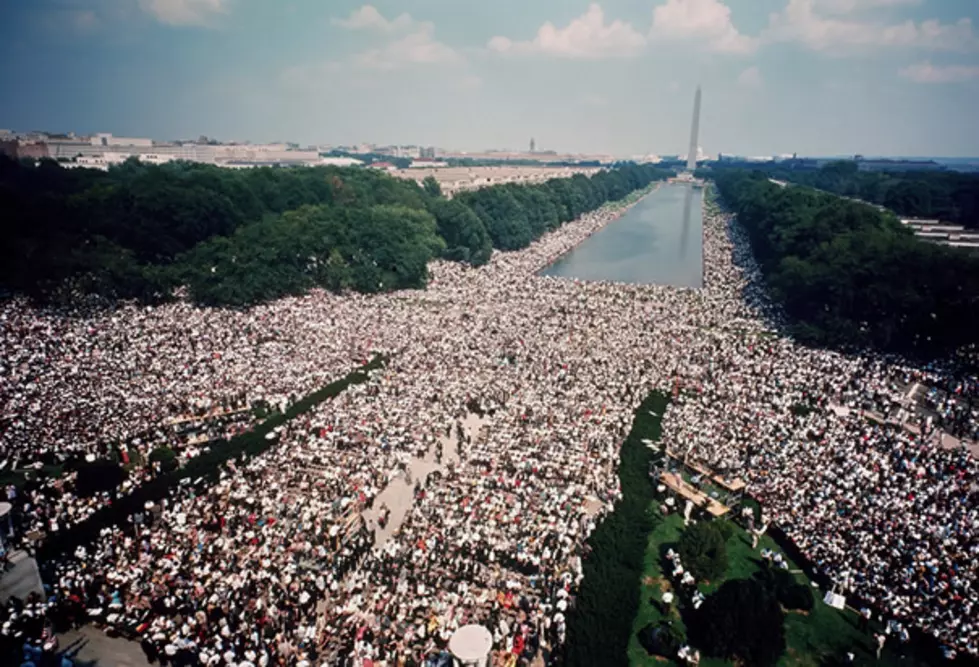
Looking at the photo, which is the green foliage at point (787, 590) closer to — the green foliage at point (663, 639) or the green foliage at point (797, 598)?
the green foliage at point (797, 598)

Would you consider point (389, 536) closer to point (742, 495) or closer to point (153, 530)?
point (153, 530)

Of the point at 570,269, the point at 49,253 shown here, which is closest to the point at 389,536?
the point at 49,253

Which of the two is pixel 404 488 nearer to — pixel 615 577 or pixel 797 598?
pixel 615 577

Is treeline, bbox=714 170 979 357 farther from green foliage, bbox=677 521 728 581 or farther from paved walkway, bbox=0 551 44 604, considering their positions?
paved walkway, bbox=0 551 44 604

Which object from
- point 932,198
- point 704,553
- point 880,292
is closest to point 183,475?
point 704,553

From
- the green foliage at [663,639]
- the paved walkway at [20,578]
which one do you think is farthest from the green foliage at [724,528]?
the paved walkway at [20,578]

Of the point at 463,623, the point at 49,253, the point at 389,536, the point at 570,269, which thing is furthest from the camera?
the point at 570,269
